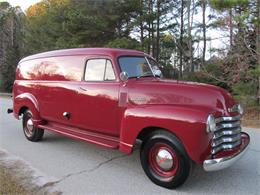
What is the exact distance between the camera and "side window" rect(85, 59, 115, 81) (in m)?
5.59

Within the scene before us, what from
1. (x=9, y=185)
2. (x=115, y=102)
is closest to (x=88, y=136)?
(x=115, y=102)

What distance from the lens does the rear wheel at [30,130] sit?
7.32m

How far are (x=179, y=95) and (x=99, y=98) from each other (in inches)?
60.6

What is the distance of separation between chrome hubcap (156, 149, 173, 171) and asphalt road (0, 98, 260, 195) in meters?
0.31

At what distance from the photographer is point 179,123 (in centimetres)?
432

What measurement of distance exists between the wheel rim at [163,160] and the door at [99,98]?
88cm

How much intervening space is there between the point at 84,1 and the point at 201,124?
23551 mm

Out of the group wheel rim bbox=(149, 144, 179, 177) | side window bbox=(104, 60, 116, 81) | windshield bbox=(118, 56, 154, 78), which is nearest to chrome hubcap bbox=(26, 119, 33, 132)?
side window bbox=(104, 60, 116, 81)

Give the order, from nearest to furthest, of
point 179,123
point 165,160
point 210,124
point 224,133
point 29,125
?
point 210,124
point 179,123
point 224,133
point 165,160
point 29,125

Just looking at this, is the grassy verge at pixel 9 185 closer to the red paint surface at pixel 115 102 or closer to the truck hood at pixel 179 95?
the red paint surface at pixel 115 102

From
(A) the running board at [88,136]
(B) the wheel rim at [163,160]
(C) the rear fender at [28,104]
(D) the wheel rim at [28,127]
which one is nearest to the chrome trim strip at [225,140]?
(B) the wheel rim at [163,160]

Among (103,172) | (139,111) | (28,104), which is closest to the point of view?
(139,111)

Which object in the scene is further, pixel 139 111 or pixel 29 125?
pixel 29 125

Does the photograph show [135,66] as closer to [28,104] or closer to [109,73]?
[109,73]
